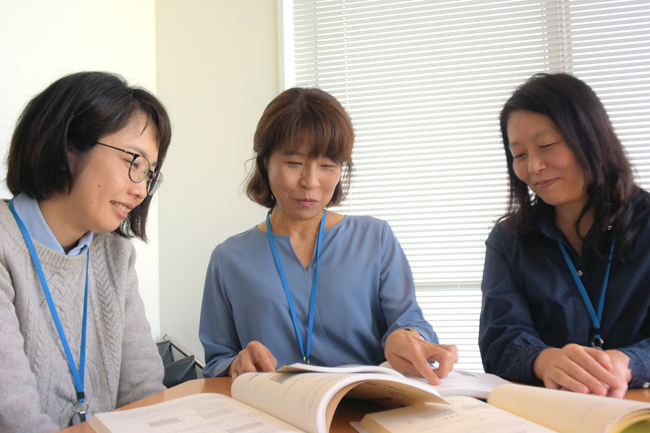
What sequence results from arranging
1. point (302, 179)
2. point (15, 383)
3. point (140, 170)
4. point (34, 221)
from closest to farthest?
point (15, 383), point (34, 221), point (140, 170), point (302, 179)

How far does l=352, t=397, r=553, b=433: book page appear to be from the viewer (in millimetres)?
670

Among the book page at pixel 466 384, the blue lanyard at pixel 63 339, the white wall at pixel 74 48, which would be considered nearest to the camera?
the book page at pixel 466 384

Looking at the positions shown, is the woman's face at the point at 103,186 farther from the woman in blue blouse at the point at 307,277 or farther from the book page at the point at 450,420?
the book page at the point at 450,420

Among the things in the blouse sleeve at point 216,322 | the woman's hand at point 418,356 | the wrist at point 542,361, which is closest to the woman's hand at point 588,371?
the wrist at point 542,361

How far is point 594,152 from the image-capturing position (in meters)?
1.41

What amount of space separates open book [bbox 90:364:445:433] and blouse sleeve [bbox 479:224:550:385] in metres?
0.51

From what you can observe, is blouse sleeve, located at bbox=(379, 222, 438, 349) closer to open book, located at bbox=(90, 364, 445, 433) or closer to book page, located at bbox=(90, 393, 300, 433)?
open book, located at bbox=(90, 364, 445, 433)

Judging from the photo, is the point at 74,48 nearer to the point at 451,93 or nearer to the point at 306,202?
the point at 306,202

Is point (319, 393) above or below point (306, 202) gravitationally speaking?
below

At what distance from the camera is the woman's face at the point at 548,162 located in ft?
4.67

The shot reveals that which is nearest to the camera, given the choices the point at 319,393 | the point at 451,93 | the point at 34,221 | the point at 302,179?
the point at 319,393

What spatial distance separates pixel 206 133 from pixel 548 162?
2213mm

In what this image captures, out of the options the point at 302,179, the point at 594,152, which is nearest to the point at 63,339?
the point at 302,179

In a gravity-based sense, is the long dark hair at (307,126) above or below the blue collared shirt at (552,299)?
above
